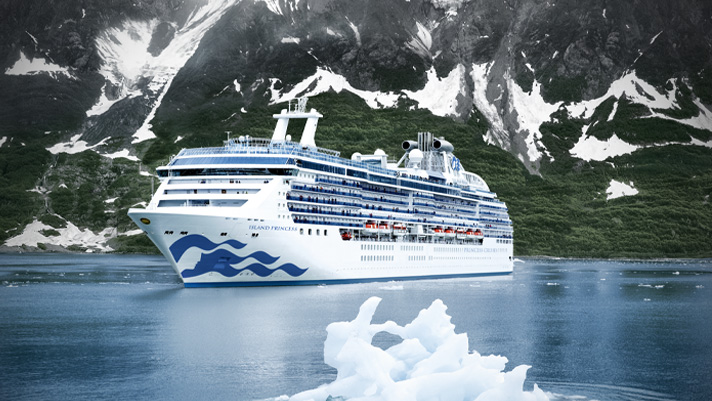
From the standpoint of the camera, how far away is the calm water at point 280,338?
33031mm

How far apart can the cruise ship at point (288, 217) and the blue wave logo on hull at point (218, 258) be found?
0.08 m

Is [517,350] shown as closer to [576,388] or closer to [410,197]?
[576,388]

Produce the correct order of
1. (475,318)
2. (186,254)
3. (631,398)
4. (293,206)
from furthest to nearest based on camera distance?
(293,206), (186,254), (475,318), (631,398)

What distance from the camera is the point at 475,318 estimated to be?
2142 inches

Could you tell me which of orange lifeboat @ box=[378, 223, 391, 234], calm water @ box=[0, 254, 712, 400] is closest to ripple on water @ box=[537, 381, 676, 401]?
calm water @ box=[0, 254, 712, 400]

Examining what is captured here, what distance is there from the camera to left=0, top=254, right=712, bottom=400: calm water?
108 ft

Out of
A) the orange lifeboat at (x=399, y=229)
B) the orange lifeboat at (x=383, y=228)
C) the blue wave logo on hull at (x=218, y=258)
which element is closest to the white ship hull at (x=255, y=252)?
the blue wave logo on hull at (x=218, y=258)

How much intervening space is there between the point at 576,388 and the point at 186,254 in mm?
40048

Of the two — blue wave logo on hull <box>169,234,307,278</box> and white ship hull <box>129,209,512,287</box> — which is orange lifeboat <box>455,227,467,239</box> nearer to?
white ship hull <box>129,209,512,287</box>

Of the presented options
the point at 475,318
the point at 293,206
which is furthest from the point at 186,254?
the point at 475,318

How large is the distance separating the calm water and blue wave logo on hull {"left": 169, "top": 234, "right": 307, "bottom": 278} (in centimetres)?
161

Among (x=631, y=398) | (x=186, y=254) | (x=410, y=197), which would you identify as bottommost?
(x=631, y=398)

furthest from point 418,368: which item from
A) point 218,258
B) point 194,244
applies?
point 218,258

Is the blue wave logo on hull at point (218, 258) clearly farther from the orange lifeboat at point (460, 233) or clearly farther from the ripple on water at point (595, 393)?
the orange lifeboat at point (460, 233)
